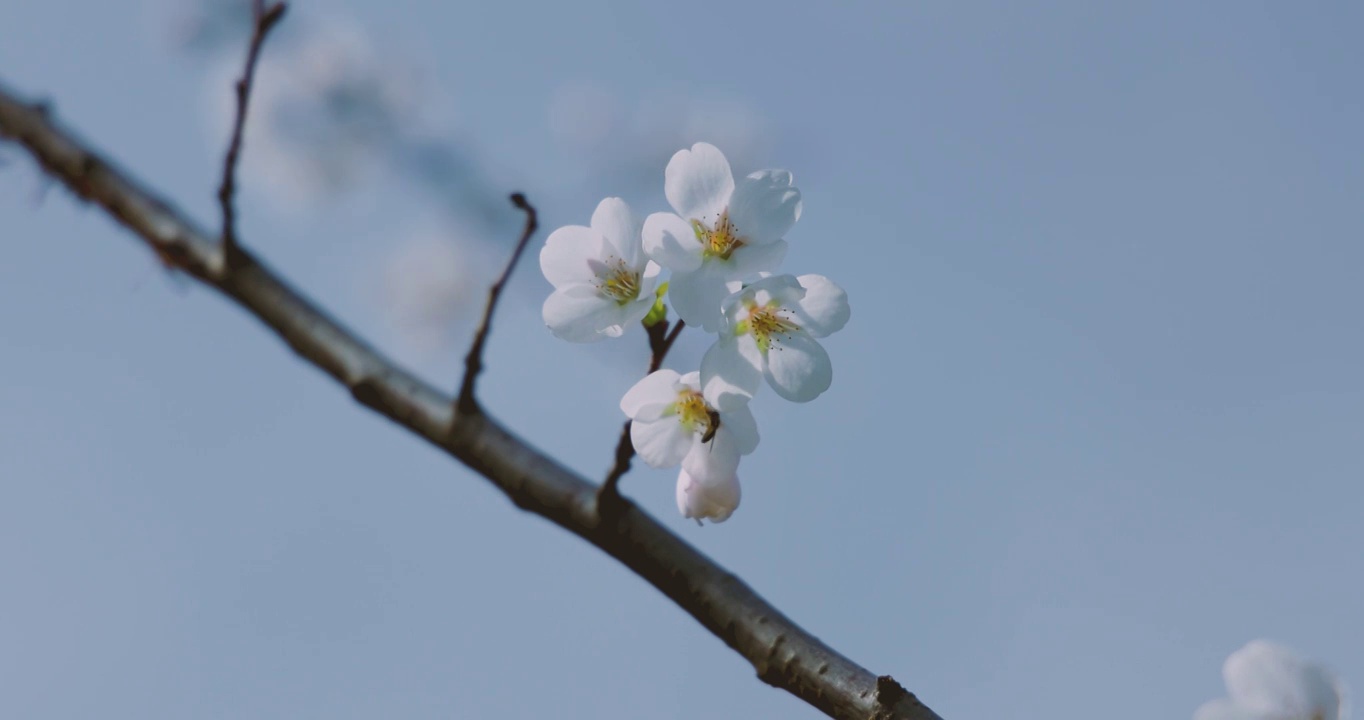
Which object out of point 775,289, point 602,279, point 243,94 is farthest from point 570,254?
point 243,94

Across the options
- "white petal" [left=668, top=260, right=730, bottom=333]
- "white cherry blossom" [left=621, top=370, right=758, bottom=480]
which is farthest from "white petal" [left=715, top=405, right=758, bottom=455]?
"white petal" [left=668, top=260, right=730, bottom=333]

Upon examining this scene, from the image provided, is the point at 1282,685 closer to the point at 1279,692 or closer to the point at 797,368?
the point at 1279,692

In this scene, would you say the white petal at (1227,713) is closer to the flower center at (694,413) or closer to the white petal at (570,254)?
the flower center at (694,413)

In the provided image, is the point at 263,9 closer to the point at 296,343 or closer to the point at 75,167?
the point at 296,343

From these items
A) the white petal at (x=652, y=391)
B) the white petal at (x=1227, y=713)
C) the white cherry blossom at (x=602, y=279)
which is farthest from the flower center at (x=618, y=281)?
the white petal at (x=1227, y=713)

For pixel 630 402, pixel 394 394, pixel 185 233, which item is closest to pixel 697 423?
pixel 630 402

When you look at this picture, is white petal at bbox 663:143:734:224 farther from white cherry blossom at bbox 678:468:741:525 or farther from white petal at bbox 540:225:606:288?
white cherry blossom at bbox 678:468:741:525
